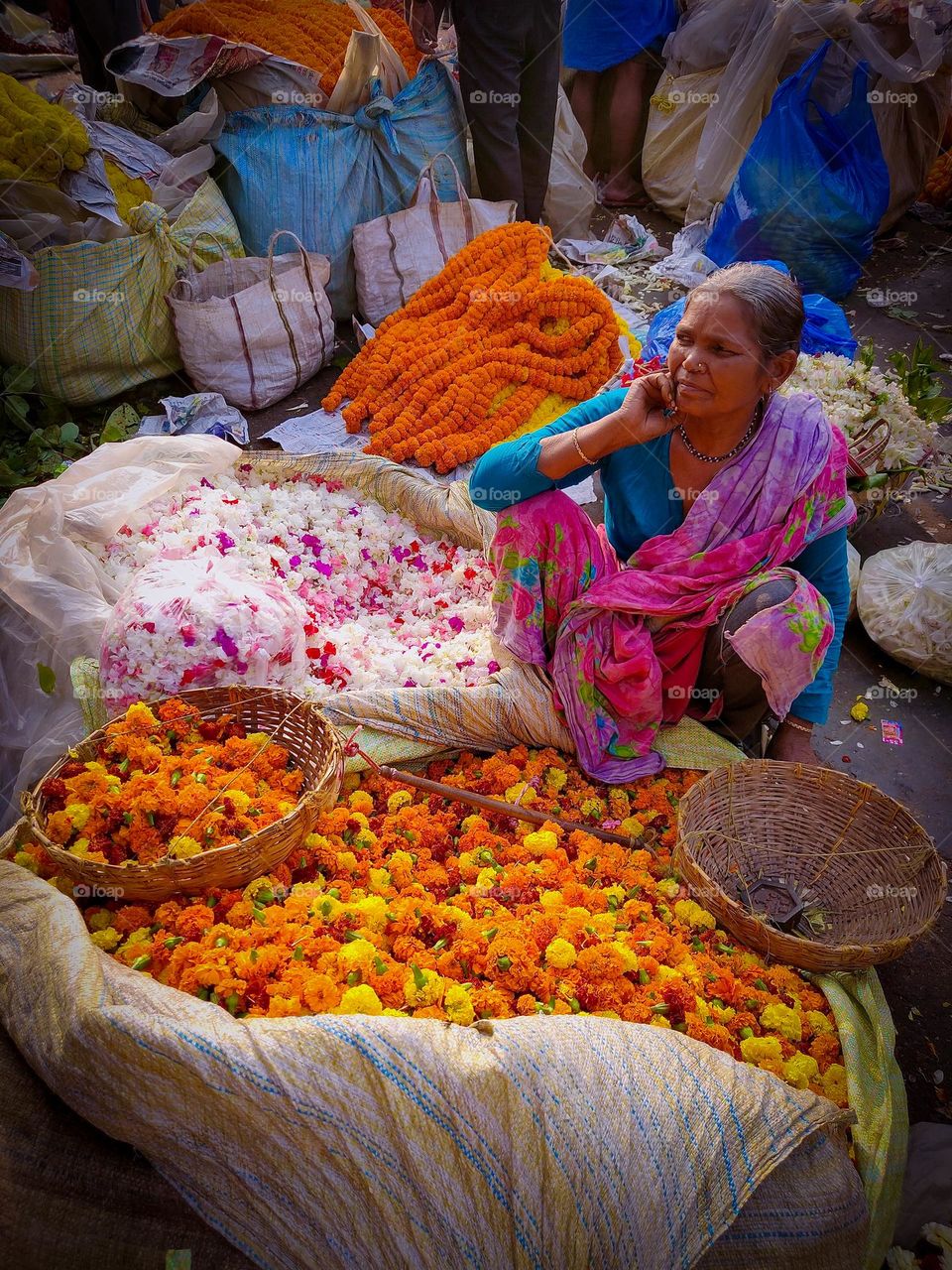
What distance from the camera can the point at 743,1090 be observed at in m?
1.64

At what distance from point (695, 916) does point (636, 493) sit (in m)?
1.12

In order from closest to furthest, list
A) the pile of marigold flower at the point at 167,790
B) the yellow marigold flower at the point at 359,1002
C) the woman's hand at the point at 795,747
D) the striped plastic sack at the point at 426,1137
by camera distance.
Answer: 1. the striped plastic sack at the point at 426,1137
2. the yellow marigold flower at the point at 359,1002
3. the pile of marigold flower at the point at 167,790
4. the woman's hand at the point at 795,747

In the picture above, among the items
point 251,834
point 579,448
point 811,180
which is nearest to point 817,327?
point 811,180

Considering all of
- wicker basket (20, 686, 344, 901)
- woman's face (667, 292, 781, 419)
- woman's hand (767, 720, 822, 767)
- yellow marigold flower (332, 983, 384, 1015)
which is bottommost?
woman's hand (767, 720, 822, 767)

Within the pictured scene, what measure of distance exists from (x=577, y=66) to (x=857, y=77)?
184 centimetres

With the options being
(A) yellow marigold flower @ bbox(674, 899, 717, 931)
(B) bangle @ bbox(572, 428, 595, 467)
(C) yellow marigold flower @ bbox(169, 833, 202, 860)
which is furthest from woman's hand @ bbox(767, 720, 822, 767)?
(C) yellow marigold flower @ bbox(169, 833, 202, 860)

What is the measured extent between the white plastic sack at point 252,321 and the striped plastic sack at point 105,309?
11 cm

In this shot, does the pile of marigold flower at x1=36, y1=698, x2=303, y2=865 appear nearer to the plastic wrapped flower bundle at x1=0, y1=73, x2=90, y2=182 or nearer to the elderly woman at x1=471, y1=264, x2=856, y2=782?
the elderly woman at x1=471, y1=264, x2=856, y2=782

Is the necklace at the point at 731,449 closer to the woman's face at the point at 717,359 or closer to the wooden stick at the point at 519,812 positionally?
the woman's face at the point at 717,359

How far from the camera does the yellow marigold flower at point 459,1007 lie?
172 cm

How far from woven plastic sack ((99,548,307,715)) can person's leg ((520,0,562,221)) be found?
3656 mm

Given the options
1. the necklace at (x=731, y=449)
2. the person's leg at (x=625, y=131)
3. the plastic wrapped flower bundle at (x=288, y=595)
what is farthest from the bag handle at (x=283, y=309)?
the person's leg at (x=625, y=131)

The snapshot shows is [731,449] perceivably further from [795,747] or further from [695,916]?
[695,916]

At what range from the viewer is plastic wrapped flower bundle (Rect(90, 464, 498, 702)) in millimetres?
2346
